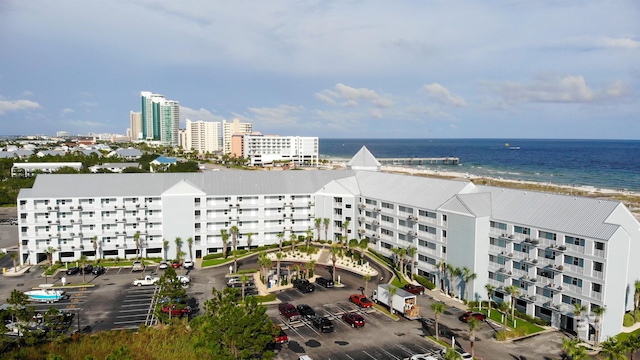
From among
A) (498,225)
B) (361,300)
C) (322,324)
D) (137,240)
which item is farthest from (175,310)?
(498,225)

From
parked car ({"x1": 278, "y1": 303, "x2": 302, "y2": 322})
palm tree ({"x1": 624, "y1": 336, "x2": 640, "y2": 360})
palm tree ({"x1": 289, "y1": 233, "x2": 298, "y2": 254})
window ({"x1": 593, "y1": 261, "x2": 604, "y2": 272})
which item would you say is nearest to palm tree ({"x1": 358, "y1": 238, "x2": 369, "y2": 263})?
palm tree ({"x1": 289, "y1": 233, "x2": 298, "y2": 254})

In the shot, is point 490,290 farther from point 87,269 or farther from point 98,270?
point 87,269

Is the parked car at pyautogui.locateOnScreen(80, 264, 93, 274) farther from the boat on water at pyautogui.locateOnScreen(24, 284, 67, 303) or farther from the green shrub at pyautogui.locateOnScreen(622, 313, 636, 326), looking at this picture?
the green shrub at pyautogui.locateOnScreen(622, 313, 636, 326)

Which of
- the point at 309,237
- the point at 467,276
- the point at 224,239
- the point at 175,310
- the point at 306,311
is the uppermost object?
the point at 224,239

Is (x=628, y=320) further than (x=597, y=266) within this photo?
Yes

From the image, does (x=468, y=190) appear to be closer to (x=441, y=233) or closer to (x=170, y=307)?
(x=441, y=233)

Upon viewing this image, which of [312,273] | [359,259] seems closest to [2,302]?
[312,273]
